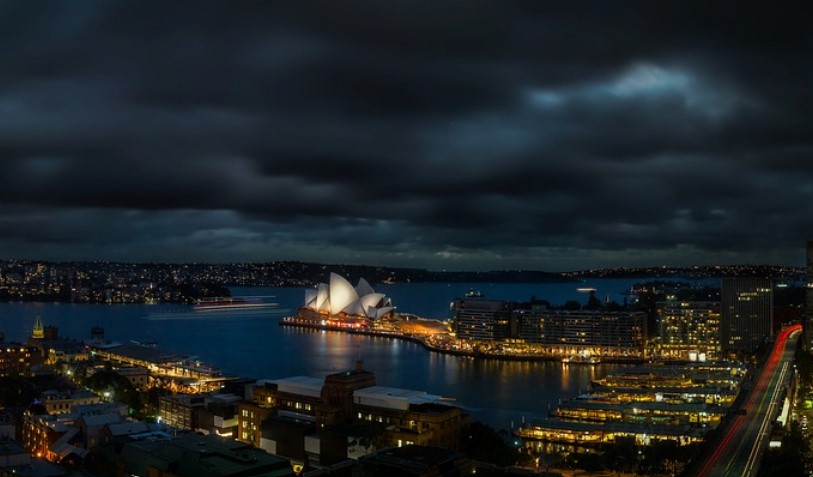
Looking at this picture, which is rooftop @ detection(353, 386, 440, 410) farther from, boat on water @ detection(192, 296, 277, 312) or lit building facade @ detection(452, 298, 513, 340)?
boat on water @ detection(192, 296, 277, 312)

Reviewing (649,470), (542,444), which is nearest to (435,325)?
(542,444)

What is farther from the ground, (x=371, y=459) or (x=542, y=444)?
(x=371, y=459)

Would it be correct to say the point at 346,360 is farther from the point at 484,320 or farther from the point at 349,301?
the point at 349,301

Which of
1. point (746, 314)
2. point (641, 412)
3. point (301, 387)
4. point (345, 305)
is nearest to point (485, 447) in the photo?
point (301, 387)

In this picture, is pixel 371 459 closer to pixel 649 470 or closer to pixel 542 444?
pixel 649 470

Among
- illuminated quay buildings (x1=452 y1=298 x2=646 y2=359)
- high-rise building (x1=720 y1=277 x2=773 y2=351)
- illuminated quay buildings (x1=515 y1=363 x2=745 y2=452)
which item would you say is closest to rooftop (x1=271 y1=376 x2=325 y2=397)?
illuminated quay buildings (x1=515 y1=363 x2=745 y2=452)

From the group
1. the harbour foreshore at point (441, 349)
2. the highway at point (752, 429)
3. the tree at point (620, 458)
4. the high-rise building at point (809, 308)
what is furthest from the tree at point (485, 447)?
the harbour foreshore at point (441, 349)
